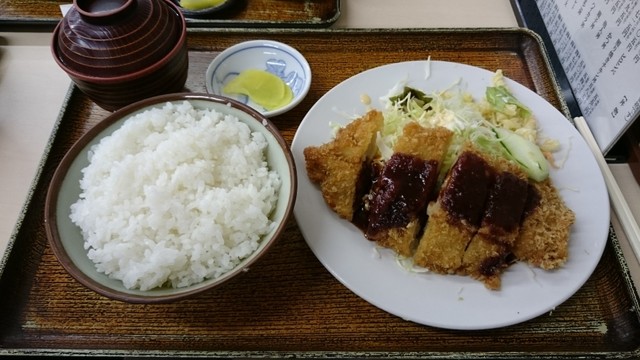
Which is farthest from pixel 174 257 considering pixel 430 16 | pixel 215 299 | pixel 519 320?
pixel 430 16

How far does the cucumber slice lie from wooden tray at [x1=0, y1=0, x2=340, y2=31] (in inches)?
47.9

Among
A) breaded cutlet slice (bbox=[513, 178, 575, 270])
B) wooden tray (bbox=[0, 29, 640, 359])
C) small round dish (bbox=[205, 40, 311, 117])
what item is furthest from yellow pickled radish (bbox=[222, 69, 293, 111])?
breaded cutlet slice (bbox=[513, 178, 575, 270])

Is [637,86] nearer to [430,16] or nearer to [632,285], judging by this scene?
[632,285]

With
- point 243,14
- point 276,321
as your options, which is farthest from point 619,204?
point 243,14

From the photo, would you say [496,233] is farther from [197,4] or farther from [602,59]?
[197,4]

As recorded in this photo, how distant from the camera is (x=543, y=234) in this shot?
180 cm

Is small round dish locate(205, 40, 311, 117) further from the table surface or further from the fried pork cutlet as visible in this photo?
the fried pork cutlet

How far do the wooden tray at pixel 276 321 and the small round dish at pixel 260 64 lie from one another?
Result: 2.71ft

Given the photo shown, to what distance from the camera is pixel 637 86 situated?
81.1 inches

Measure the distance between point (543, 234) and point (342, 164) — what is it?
32.0 inches

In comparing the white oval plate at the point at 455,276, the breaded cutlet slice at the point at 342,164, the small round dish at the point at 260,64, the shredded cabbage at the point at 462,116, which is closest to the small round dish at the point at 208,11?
the small round dish at the point at 260,64

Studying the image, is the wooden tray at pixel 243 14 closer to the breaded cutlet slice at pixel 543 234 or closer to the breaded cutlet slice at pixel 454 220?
the breaded cutlet slice at pixel 454 220

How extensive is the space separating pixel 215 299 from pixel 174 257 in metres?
0.31

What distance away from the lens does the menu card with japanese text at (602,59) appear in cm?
211
